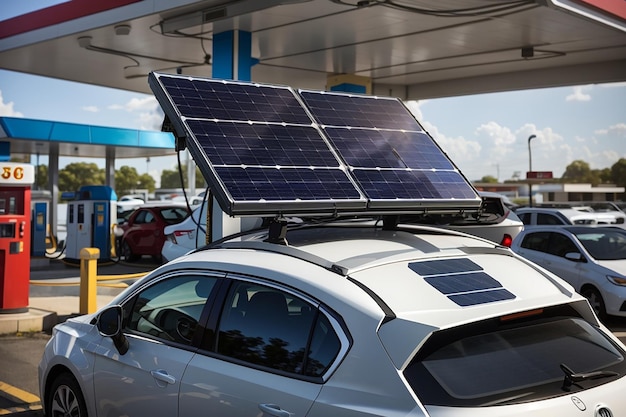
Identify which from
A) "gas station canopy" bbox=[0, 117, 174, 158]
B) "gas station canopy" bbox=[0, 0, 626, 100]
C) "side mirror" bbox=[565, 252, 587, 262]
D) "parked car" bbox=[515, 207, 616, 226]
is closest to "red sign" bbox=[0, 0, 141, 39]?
"gas station canopy" bbox=[0, 0, 626, 100]

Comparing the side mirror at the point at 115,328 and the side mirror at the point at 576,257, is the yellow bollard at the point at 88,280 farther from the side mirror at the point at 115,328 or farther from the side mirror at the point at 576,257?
the side mirror at the point at 576,257

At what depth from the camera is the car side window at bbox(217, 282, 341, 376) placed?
3277 millimetres

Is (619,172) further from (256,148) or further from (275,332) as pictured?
(275,332)

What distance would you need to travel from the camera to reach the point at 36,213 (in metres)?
22.2

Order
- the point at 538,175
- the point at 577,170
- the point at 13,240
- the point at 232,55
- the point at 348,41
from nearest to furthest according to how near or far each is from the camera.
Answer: the point at 13,240, the point at 232,55, the point at 348,41, the point at 538,175, the point at 577,170

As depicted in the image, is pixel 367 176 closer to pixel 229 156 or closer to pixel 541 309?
pixel 229 156

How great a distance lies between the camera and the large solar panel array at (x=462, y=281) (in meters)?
3.29

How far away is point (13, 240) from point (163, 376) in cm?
697

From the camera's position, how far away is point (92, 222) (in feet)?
65.3

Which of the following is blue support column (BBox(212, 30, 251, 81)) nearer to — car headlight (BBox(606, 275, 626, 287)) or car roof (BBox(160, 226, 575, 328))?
car headlight (BBox(606, 275, 626, 287))

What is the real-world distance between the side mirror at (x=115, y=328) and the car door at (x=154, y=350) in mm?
41

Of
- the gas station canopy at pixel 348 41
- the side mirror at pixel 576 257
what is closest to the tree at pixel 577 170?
the gas station canopy at pixel 348 41

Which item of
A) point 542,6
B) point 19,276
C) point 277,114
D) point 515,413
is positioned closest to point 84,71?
point 19,276

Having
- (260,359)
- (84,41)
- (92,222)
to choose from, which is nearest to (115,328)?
(260,359)
